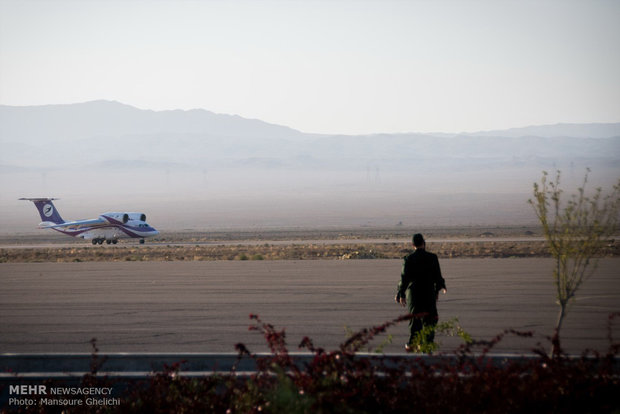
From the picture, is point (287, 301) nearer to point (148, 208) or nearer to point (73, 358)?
point (73, 358)

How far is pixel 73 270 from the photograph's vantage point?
90.6ft

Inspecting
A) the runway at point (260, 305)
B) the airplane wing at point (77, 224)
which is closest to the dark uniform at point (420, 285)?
the runway at point (260, 305)

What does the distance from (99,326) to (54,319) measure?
1.70 m

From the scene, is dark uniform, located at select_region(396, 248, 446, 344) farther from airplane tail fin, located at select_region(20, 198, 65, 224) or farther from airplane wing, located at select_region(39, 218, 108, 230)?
airplane tail fin, located at select_region(20, 198, 65, 224)

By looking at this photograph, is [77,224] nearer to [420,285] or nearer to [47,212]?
[47,212]

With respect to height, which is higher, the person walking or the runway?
the person walking

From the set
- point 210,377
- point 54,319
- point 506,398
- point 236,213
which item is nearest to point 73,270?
point 54,319

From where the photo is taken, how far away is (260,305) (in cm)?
1725

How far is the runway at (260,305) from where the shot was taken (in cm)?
1278

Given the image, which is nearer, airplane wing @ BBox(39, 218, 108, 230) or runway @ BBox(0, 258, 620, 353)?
runway @ BBox(0, 258, 620, 353)

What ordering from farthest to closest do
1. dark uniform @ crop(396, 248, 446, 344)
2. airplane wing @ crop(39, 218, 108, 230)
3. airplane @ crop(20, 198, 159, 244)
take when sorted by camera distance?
airplane wing @ crop(39, 218, 108, 230) < airplane @ crop(20, 198, 159, 244) < dark uniform @ crop(396, 248, 446, 344)

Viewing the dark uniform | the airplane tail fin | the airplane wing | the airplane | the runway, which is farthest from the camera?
the airplane tail fin

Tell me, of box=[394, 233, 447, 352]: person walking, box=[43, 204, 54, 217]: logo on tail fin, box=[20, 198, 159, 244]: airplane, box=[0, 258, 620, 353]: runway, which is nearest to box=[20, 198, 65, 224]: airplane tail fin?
box=[43, 204, 54, 217]: logo on tail fin

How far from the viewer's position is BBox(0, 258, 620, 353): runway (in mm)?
12781
